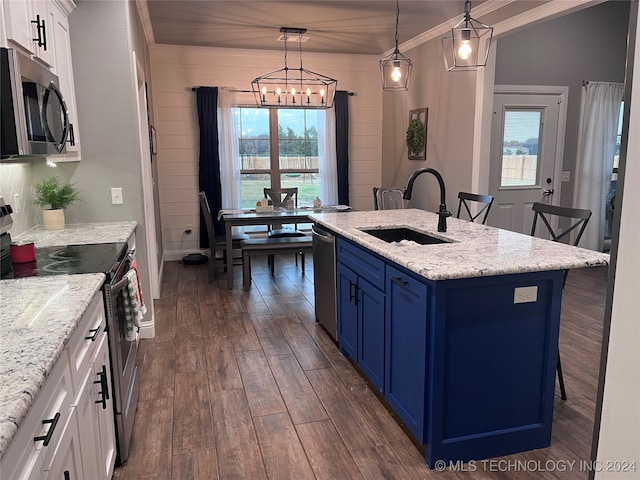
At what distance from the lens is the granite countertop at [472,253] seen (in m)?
2.08

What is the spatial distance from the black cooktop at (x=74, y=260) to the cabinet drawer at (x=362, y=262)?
1.31m

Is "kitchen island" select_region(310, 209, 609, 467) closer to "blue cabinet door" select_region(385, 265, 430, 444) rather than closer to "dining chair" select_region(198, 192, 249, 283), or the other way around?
"blue cabinet door" select_region(385, 265, 430, 444)

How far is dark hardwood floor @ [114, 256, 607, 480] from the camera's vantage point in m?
2.23

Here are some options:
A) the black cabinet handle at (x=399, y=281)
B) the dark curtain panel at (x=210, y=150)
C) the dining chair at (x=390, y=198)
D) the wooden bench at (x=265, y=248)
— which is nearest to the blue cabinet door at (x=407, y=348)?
the black cabinet handle at (x=399, y=281)

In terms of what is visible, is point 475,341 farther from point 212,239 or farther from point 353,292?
point 212,239

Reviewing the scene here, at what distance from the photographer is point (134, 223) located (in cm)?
351

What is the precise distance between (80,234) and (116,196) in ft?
1.87

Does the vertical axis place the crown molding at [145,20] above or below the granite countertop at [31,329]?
above

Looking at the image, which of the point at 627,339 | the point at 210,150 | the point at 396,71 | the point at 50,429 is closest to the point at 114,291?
the point at 50,429

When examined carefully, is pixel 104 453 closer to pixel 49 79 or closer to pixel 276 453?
pixel 276 453

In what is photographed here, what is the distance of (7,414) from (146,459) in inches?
60.0

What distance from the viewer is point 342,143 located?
22.7 feet

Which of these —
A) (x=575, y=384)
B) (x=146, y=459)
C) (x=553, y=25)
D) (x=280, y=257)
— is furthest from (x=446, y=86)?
(x=146, y=459)

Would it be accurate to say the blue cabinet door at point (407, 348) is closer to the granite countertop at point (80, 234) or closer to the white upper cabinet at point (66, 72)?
the granite countertop at point (80, 234)
